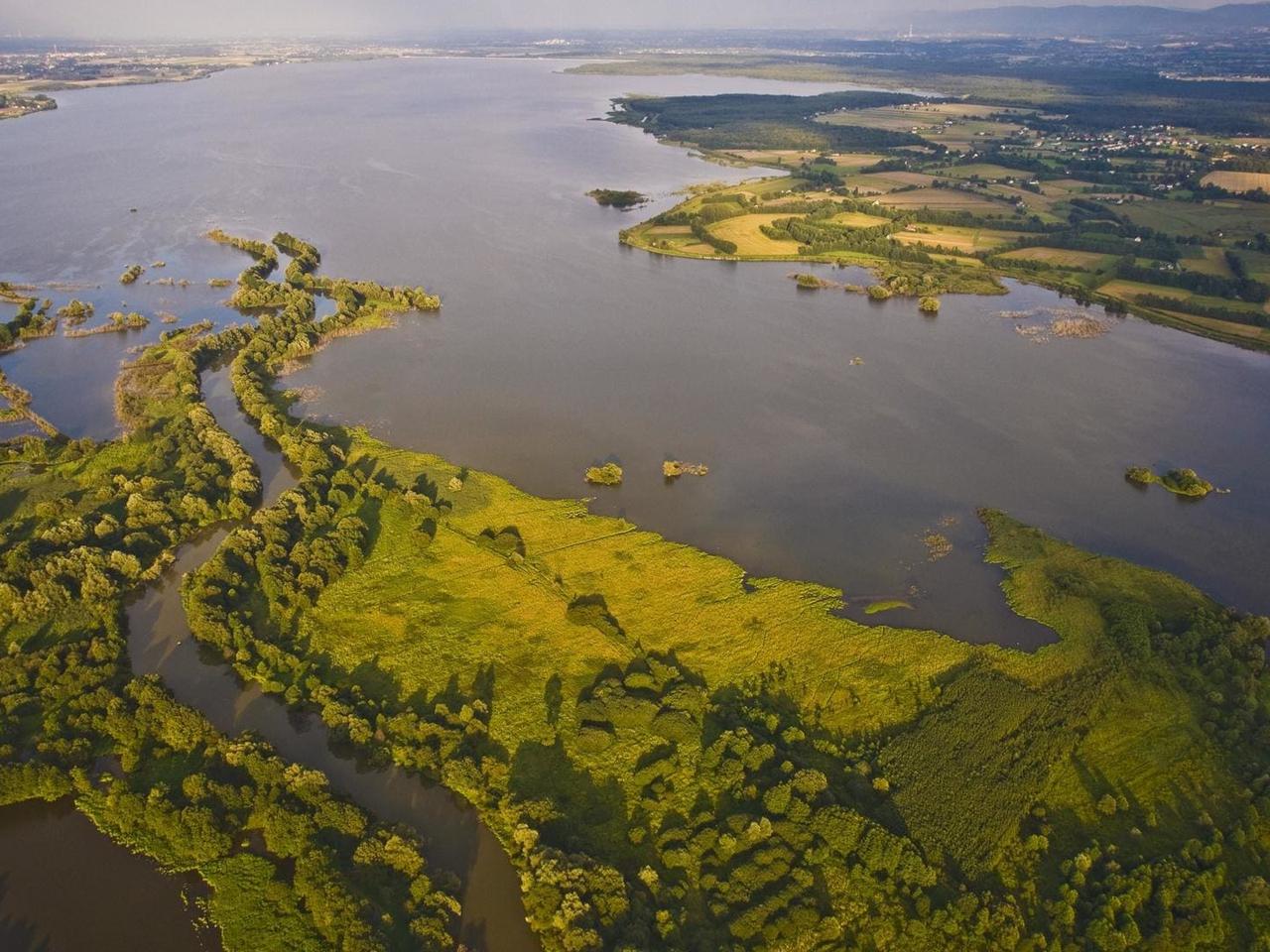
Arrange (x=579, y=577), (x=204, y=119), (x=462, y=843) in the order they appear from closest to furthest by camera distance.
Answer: (x=462, y=843) < (x=579, y=577) < (x=204, y=119)

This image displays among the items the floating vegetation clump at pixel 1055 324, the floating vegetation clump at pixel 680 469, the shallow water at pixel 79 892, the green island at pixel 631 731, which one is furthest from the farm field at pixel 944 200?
the shallow water at pixel 79 892

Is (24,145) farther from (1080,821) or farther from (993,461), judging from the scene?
(1080,821)

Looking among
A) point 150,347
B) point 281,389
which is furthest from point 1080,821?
point 150,347

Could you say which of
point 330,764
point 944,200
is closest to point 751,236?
point 944,200

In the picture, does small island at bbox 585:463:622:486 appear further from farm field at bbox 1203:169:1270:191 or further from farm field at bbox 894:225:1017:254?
farm field at bbox 1203:169:1270:191

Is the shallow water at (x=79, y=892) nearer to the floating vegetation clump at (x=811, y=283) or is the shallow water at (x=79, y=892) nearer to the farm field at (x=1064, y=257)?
the floating vegetation clump at (x=811, y=283)

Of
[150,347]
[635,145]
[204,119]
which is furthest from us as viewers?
[204,119]
